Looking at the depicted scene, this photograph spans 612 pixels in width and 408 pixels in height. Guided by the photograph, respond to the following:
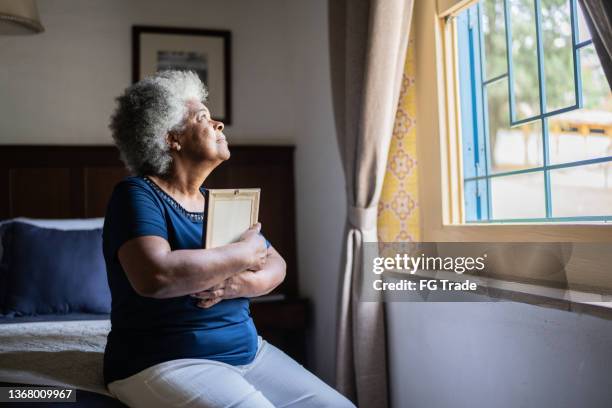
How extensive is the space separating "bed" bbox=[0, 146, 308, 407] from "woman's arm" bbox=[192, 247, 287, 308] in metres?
0.35

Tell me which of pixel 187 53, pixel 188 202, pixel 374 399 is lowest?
pixel 374 399

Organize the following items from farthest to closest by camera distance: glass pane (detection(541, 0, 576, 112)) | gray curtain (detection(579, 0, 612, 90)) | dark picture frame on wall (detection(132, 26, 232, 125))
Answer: dark picture frame on wall (detection(132, 26, 232, 125)) < glass pane (detection(541, 0, 576, 112)) < gray curtain (detection(579, 0, 612, 90))

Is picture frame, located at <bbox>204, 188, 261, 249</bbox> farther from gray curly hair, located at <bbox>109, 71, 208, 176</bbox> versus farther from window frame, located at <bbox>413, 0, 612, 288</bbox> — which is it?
window frame, located at <bbox>413, 0, 612, 288</bbox>

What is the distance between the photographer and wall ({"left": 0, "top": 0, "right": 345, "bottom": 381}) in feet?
9.76

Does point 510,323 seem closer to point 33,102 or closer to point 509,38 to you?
point 509,38

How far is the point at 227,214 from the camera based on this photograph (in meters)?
1.31

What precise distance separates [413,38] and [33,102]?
2.11 metres

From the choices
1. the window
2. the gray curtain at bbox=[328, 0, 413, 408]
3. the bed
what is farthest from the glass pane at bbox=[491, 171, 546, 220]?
the bed

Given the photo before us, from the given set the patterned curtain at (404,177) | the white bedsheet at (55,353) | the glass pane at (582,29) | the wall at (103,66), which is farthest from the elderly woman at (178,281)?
the wall at (103,66)

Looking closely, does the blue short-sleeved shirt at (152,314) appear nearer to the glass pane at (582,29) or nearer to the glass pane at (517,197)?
the glass pane at (517,197)

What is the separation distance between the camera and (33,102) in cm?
307

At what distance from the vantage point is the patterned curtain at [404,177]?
2.18 metres

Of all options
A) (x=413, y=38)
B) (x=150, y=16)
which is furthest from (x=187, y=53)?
(x=413, y=38)

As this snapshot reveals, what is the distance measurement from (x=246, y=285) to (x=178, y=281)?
0.23 metres
